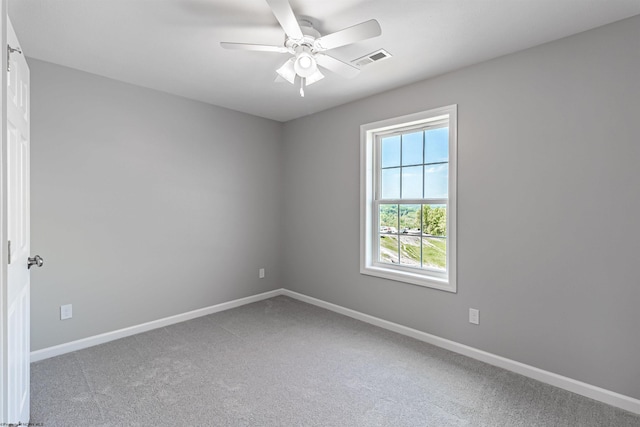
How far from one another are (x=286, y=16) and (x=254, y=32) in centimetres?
62

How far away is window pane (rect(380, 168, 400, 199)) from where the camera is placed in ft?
11.2

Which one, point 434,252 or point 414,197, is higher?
point 414,197

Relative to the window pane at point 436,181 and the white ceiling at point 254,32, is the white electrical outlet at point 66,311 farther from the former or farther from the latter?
the window pane at point 436,181

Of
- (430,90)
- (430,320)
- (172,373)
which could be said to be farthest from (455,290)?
(172,373)

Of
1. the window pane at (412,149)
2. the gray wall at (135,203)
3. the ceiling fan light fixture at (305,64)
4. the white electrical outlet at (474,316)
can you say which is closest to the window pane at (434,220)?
the window pane at (412,149)

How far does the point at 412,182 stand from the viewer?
3.29m

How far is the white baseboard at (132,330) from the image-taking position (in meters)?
2.71

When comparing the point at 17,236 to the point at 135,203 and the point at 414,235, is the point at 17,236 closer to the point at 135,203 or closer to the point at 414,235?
the point at 135,203

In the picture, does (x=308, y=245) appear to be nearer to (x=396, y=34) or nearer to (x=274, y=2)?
(x=396, y=34)

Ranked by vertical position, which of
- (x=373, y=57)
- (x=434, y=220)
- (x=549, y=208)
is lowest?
(x=434, y=220)

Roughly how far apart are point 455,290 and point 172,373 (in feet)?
7.94

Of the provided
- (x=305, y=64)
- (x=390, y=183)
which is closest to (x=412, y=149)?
(x=390, y=183)

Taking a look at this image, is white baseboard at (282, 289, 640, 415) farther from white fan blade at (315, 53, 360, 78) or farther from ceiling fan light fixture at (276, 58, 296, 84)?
ceiling fan light fixture at (276, 58, 296, 84)

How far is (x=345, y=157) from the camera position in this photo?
375 centimetres
